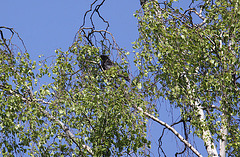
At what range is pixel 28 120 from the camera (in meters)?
6.73

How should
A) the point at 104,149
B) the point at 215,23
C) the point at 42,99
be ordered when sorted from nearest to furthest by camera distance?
the point at 104,149
the point at 42,99
the point at 215,23

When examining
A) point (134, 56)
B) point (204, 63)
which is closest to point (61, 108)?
point (134, 56)

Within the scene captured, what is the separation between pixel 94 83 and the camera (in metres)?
7.25

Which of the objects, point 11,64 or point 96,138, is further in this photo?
point 11,64

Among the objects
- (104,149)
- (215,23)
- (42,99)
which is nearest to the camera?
(104,149)

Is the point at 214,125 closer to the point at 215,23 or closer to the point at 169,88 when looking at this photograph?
the point at 169,88

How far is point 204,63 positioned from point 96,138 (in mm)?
2079

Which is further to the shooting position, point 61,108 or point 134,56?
point 134,56

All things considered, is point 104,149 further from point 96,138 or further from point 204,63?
point 204,63

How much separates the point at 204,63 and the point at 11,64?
3079 millimetres

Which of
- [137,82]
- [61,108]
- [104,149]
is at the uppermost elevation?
[137,82]

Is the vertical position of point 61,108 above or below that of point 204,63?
below

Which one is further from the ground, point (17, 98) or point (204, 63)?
point (204, 63)

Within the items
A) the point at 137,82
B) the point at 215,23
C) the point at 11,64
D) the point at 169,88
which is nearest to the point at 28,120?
the point at 11,64
